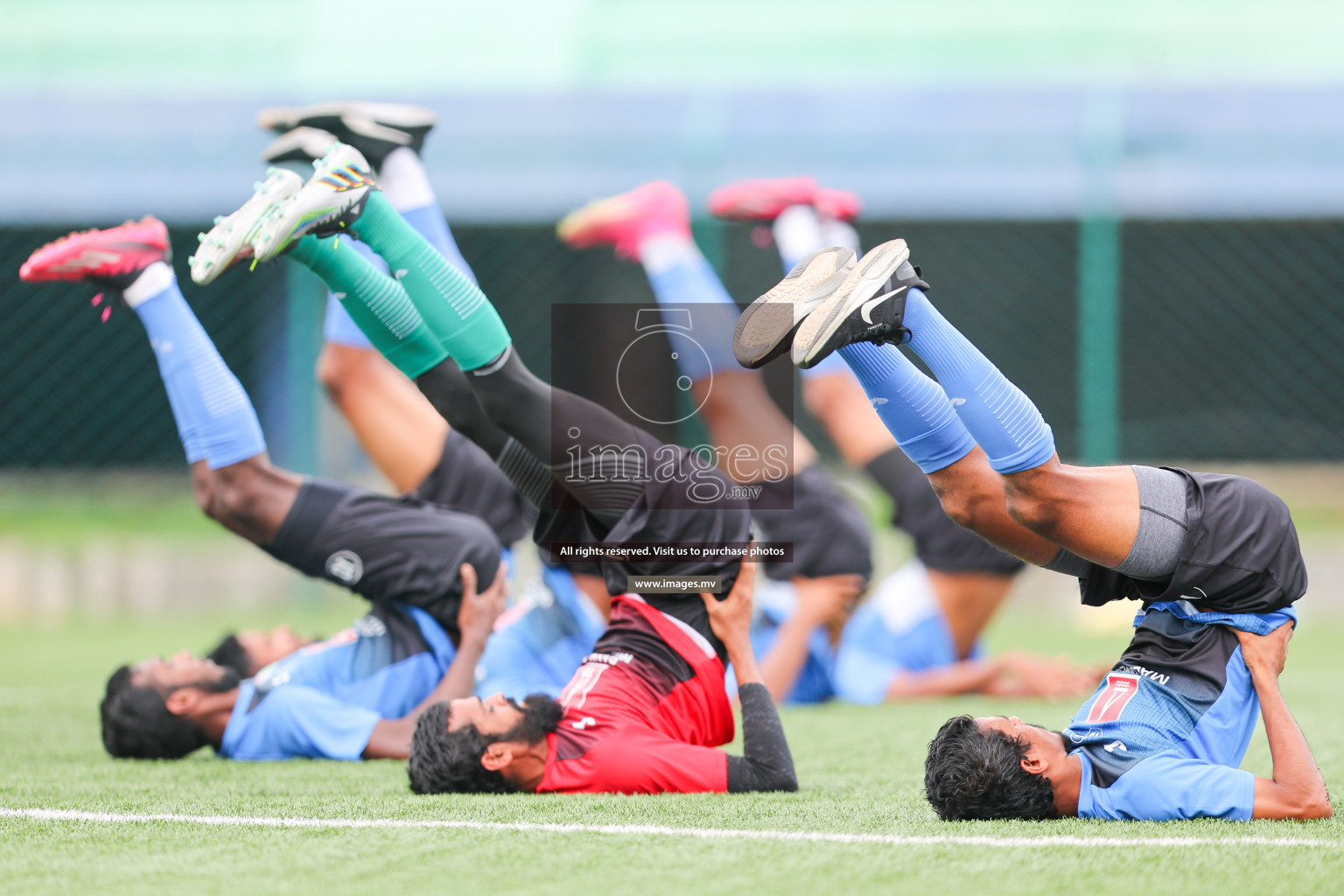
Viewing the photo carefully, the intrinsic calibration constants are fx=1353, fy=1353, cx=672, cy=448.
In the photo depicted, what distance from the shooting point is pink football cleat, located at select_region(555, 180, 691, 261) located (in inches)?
214

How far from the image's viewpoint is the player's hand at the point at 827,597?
16.6 feet

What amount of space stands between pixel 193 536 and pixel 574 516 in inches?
222

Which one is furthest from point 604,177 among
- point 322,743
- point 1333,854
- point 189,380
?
point 1333,854

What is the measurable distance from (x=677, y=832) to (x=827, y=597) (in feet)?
8.38

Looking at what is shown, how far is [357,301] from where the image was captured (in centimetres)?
347

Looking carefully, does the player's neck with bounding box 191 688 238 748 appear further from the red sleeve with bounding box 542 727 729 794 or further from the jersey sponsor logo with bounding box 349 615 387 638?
the red sleeve with bounding box 542 727 729 794

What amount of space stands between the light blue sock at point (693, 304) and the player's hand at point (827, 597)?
875mm

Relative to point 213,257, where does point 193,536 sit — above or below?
below

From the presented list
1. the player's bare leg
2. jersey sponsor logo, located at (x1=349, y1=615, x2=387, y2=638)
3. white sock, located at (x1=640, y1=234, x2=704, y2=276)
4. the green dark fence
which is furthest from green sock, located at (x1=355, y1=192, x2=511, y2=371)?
the green dark fence

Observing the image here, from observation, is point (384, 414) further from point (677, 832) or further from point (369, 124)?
point (677, 832)

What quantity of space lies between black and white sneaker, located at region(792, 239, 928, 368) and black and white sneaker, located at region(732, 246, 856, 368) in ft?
0.11

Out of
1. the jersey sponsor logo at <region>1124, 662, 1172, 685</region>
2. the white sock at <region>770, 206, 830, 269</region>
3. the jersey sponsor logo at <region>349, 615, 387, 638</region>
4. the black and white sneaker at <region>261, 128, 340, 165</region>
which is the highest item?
the black and white sneaker at <region>261, 128, 340, 165</region>

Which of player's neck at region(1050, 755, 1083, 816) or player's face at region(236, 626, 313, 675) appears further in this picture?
player's face at region(236, 626, 313, 675)

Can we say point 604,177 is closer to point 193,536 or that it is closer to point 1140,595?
point 193,536
